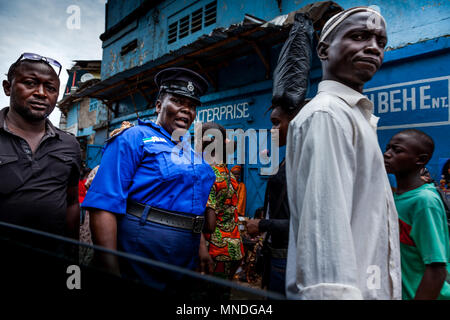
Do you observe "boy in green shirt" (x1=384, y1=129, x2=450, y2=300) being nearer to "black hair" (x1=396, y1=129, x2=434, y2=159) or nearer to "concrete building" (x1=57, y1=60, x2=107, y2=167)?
"black hair" (x1=396, y1=129, x2=434, y2=159)

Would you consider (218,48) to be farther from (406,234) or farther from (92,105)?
(92,105)

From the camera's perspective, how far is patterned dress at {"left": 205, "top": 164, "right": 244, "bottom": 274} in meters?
3.02

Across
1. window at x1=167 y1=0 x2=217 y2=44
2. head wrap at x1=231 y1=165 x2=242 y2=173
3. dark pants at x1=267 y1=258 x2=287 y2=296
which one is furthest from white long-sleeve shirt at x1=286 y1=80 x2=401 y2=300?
window at x1=167 y1=0 x2=217 y2=44

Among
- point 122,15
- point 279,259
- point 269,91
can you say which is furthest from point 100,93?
point 279,259

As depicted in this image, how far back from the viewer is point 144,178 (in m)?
1.72

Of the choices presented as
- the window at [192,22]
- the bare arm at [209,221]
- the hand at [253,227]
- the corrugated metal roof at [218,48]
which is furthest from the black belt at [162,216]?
the window at [192,22]

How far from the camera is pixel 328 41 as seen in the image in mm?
1188

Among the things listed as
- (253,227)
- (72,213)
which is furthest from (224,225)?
(72,213)

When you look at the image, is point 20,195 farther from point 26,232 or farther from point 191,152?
point 191,152

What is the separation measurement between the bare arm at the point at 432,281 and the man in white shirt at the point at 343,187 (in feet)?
1.90

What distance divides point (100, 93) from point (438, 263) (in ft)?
36.1

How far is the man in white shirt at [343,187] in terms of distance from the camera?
81 centimetres

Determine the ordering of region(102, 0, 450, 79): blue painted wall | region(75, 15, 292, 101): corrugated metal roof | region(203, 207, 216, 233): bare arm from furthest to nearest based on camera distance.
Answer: region(75, 15, 292, 101): corrugated metal roof → region(102, 0, 450, 79): blue painted wall → region(203, 207, 216, 233): bare arm

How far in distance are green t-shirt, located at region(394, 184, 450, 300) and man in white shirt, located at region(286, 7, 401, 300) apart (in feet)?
2.01
